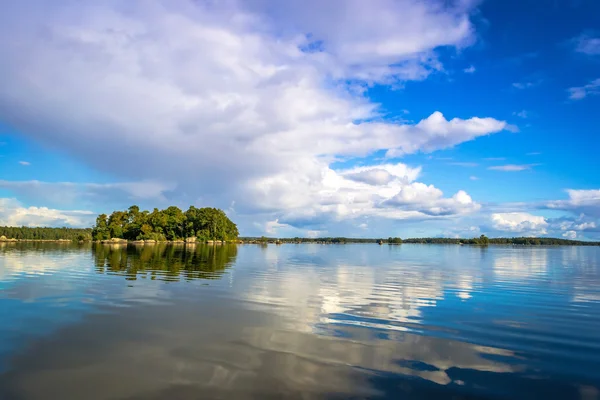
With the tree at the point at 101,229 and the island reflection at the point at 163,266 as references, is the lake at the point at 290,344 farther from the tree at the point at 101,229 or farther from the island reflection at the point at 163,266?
the tree at the point at 101,229

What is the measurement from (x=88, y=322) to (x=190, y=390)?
10.9 m

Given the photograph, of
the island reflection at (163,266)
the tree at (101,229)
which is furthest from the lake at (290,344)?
the tree at (101,229)

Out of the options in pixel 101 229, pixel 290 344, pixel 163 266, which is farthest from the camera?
pixel 101 229

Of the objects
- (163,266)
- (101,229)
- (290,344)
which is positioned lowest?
(163,266)

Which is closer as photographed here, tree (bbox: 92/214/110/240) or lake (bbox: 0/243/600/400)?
lake (bbox: 0/243/600/400)

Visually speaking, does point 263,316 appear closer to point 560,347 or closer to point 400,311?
point 400,311

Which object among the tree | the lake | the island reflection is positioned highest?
the tree

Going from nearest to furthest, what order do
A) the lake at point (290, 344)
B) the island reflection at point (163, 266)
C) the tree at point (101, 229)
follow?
the lake at point (290, 344)
the island reflection at point (163, 266)
the tree at point (101, 229)

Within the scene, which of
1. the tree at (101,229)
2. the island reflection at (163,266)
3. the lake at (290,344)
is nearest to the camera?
the lake at (290,344)

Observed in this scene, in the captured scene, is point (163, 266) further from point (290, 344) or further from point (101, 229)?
point (101, 229)

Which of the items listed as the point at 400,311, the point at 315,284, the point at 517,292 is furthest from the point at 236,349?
the point at 517,292

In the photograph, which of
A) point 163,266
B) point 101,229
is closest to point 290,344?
point 163,266

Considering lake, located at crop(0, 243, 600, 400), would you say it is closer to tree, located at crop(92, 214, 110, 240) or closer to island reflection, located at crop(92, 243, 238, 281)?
island reflection, located at crop(92, 243, 238, 281)

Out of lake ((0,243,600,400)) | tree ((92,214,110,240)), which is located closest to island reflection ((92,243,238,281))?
lake ((0,243,600,400))
